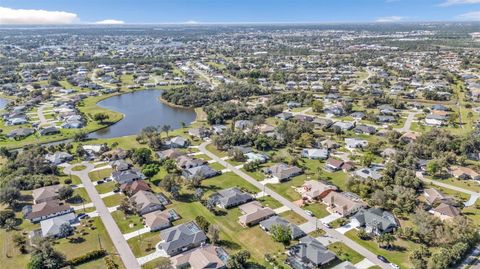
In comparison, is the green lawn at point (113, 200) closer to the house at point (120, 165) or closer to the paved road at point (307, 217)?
the house at point (120, 165)

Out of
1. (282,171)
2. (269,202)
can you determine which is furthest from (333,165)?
(269,202)

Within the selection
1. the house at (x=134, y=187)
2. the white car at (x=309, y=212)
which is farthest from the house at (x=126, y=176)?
the white car at (x=309, y=212)

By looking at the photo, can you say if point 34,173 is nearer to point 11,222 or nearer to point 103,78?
point 11,222

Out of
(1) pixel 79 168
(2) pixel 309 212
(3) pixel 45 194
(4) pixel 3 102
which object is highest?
(3) pixel 45 194

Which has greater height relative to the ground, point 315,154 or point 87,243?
point 315,154

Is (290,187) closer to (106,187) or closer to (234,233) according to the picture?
(234,233)

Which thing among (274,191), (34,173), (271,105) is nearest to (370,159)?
(274,191)

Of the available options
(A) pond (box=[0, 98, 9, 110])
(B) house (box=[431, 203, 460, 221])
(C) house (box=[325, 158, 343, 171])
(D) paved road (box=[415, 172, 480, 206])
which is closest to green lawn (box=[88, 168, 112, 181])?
(C) house (box=[325, 158, 343, 171])
